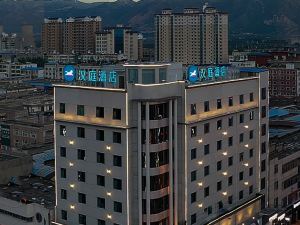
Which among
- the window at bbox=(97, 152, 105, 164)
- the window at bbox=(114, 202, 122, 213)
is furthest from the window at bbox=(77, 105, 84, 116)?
the window at bbox=(114, 202, 122, 213)

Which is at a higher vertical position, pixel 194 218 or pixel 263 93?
pixel 263 93

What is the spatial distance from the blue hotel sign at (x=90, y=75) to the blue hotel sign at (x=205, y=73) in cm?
488

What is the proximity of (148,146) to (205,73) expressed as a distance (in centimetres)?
728

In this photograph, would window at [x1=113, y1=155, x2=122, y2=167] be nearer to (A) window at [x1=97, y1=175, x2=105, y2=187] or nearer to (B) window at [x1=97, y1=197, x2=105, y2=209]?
(A) window at [x1=97, y1=175, x2=105, y2=187]

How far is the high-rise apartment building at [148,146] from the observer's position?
33812mm

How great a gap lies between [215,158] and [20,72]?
141595mm

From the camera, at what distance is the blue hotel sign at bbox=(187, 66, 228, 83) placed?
36.7 metres

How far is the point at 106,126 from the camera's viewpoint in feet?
114

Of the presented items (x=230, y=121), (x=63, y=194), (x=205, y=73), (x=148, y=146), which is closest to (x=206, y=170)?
(x=230, y=121)

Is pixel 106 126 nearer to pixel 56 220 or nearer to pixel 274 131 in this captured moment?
pixel 56 220

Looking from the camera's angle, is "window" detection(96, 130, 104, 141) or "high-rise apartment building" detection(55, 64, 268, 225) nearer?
"high-rise apartment building" detection(55, 64, 268, 225)

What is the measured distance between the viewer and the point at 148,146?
33688 mm

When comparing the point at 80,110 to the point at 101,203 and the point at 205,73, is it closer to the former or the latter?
the point at 101,203

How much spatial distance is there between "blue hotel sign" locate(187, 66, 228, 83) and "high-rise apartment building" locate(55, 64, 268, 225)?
0.06 m
